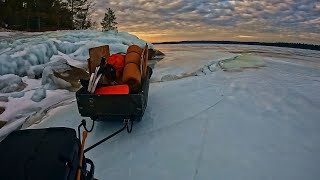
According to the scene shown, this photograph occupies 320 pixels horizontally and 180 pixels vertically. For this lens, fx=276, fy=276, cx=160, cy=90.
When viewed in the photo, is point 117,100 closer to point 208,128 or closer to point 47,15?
point 208,128

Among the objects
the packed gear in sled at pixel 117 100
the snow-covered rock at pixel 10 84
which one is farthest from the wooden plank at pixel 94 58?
the snow-covered rock at pixel 10 84

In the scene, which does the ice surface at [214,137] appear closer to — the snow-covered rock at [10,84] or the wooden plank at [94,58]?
the wooden plank at [94,58]

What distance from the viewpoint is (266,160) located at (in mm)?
3213

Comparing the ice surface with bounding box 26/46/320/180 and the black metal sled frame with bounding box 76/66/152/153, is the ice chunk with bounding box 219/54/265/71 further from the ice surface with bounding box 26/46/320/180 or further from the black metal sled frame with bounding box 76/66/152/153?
the black metal sled frame with bounding box 76/66/152/153

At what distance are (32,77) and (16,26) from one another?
70.4ft

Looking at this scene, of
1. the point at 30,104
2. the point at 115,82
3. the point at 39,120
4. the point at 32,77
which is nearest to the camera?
the point at 115,82

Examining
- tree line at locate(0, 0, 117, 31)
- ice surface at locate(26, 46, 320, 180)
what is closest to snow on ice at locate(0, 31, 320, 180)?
ice surface at locate(26, 46, 320, 180)

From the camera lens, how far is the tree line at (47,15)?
2709 centimetres

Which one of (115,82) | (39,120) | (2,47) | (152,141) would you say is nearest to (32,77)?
(2,47)

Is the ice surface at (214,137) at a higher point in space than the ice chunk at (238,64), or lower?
lower

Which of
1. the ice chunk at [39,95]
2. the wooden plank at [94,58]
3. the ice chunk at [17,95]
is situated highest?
the wooden plank at [94,58]

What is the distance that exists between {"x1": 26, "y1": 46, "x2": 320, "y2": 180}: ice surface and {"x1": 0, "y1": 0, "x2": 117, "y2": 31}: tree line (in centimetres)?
2565

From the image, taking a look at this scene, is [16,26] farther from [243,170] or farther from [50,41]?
[243,170]

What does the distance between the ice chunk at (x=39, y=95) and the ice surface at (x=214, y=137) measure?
1.26 m
